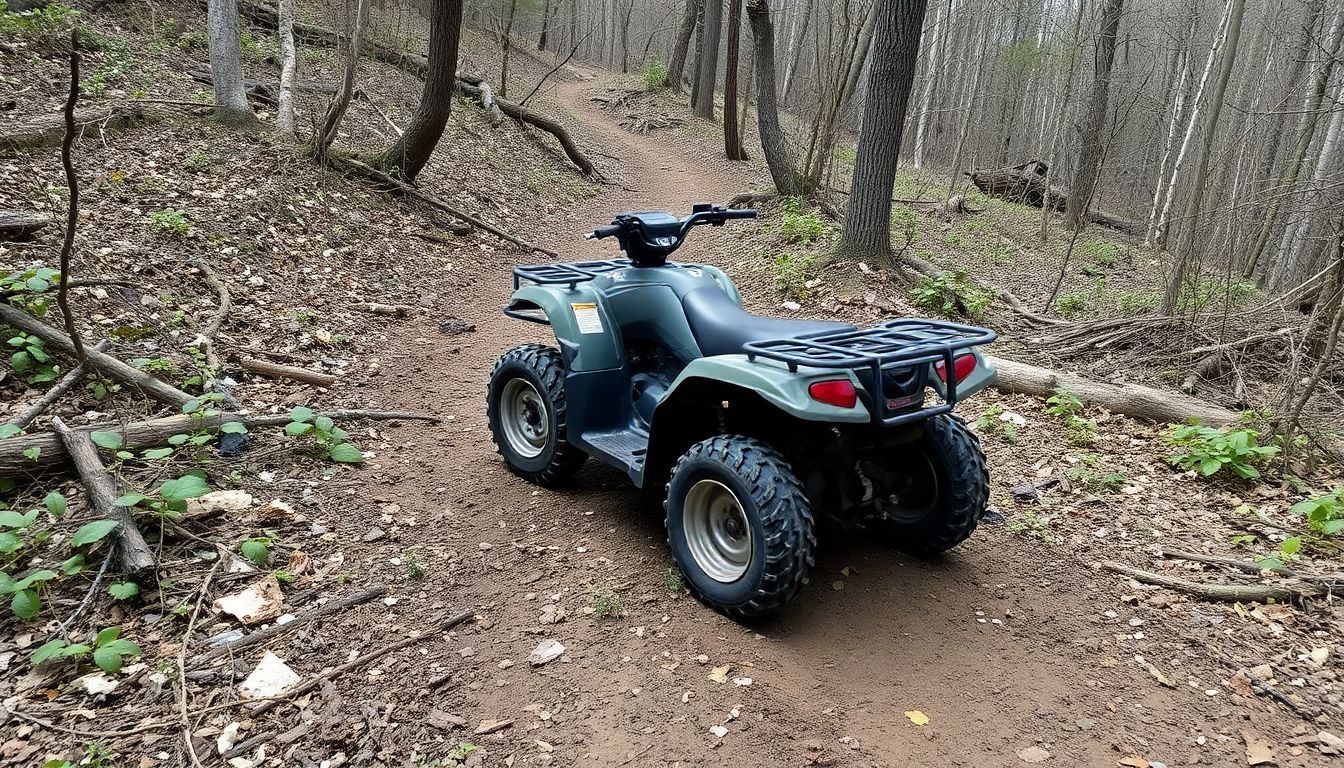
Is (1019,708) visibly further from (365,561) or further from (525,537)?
(365,561)

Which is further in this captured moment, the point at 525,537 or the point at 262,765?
the point at 525,537

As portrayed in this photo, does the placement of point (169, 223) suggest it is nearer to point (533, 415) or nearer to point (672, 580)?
point (533, 415)

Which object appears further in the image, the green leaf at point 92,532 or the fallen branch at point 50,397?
the fallen branch at point 50,397

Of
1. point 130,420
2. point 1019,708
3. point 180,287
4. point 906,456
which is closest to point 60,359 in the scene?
point 130,420

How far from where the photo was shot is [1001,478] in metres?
4.62

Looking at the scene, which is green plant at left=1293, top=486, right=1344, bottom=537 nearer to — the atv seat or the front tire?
the atv seat

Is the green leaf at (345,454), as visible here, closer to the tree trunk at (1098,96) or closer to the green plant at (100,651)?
the green plant at (100,651)

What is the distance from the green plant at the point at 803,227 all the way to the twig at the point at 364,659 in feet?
22.8

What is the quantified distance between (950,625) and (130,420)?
4330 mm

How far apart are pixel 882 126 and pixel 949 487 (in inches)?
212

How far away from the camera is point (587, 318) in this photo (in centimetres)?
404

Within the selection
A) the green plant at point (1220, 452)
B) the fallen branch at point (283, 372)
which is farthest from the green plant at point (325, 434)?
the green plant at point (1220, 452)

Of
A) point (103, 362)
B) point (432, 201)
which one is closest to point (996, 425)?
point (103, 362)

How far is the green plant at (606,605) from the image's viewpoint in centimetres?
323
